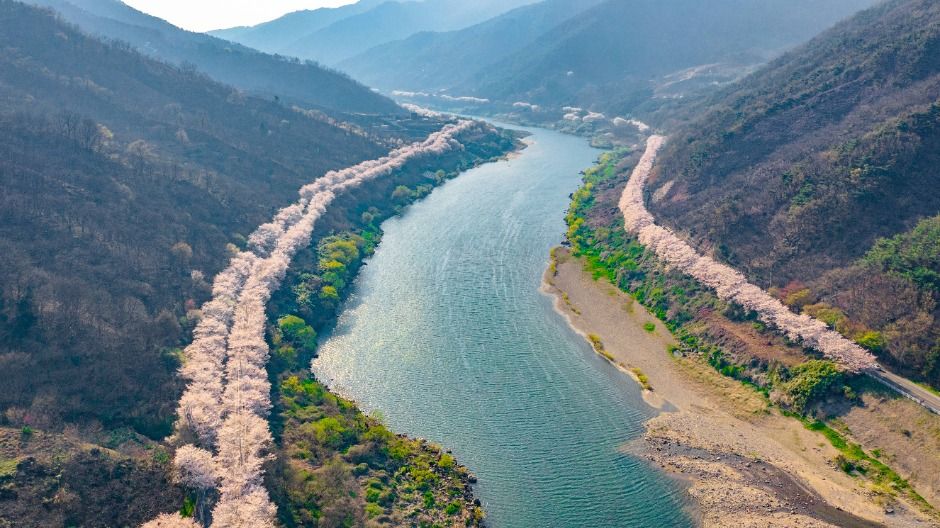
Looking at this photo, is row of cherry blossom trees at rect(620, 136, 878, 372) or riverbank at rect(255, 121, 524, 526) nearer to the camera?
riverbank at rect(255, 121, 524, 526)

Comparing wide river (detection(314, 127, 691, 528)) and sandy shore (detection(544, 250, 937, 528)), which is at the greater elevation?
sandy shore (detection(544, 250, 937, 528))

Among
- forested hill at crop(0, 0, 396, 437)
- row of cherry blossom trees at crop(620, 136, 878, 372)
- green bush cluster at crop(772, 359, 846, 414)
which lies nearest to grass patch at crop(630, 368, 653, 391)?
green bush cluster at crop(772, 359, 846, 414)

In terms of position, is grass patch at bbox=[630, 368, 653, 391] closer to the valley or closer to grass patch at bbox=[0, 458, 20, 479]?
the valley

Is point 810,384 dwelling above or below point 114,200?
above

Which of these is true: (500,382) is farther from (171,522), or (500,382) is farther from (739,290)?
(171,522)

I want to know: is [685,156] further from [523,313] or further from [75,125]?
[75,125]

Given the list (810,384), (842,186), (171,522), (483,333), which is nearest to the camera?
(171,522)

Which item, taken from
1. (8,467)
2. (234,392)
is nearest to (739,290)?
(234,392)

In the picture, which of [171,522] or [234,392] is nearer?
[171,522]
